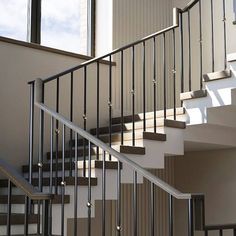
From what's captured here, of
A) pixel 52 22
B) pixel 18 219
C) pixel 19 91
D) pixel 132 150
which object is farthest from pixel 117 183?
pixel 52 22

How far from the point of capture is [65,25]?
6.27 m

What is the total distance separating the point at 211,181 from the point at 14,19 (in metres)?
3.12

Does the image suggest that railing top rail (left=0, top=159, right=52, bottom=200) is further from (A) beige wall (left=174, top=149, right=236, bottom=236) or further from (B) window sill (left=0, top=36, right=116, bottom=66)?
(A) beige wall (left=174, top=149, right=236, bottom=236)

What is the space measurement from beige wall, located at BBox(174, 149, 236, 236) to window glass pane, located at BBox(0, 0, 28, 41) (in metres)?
2.72

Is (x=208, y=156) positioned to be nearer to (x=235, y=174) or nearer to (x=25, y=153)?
(x=235, y=174)

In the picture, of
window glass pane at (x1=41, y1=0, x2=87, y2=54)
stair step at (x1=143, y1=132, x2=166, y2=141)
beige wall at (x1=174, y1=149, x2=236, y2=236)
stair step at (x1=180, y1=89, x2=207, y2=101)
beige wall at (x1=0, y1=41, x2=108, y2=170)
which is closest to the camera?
stair step at (x1=143, y1=132, x2=166, y2=141)

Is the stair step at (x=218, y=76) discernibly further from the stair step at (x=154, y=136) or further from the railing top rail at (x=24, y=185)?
the railing top rail at (x=24, y=185)

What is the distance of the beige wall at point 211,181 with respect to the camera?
6520 millimetres

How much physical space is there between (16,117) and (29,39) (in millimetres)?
968

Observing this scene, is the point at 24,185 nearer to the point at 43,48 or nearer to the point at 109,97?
the point at 109,97

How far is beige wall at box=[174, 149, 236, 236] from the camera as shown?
21.4 ft

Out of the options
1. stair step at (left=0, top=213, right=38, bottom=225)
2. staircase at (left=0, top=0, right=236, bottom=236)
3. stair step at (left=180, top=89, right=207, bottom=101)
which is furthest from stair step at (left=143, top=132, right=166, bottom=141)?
stair step at (left=0, top=213, right=38, bottom=225)

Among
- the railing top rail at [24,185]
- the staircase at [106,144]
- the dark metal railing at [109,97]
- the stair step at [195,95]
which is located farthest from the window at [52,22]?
the railing top rail at [24,185]

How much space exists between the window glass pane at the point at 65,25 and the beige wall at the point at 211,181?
6.65 ft
